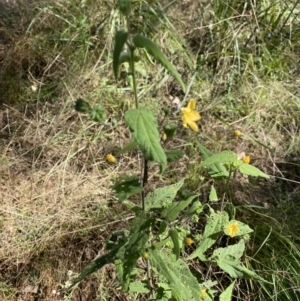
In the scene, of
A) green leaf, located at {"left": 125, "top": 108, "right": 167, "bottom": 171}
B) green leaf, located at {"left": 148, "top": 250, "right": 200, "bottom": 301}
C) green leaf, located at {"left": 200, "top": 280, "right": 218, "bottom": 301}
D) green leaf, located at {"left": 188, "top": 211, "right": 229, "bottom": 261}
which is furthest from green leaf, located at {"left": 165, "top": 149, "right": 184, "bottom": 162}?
green leaf, located at {"left": 200, "top": 280, "right": 218, "bottom": 301}

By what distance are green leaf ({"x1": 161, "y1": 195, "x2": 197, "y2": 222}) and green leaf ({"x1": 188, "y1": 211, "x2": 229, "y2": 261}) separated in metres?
0.23

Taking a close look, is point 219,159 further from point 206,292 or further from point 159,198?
point 206,292

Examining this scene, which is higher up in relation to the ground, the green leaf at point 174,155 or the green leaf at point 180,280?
the green leaf at point 174,155

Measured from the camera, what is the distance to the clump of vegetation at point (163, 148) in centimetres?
159

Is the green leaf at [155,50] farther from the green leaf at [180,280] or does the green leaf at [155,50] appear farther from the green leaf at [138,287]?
the green leaf at [138,287]

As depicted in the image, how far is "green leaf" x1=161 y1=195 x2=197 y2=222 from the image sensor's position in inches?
48.3

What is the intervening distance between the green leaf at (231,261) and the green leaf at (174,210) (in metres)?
0.32

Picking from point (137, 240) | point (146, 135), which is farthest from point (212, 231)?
point (146, 135)

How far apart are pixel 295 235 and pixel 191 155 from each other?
0.55 m

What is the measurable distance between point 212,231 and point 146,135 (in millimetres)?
628

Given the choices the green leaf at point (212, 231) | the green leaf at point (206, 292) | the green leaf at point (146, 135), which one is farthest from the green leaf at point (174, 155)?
the green leaf at point (206, 292)

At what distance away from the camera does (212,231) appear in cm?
144

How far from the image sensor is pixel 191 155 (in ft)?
6.86

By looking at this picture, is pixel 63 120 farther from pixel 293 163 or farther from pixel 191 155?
pixel 293 163
